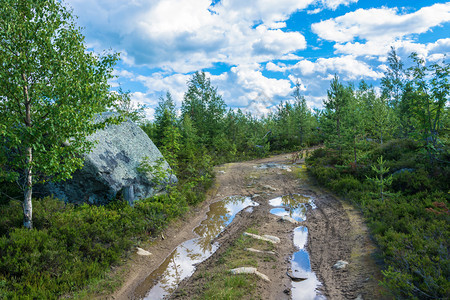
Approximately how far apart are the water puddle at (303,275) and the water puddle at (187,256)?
277 cm

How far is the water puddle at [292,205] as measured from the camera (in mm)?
11273

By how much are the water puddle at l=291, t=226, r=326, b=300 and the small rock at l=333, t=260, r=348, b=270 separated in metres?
0.72

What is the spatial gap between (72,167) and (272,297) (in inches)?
260

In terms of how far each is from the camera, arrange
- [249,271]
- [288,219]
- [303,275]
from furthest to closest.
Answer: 1. [288,219]
2. [303,275]
3. [249,271]

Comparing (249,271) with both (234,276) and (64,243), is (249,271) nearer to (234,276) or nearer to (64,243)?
(234,276)

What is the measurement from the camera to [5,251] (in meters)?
5.91

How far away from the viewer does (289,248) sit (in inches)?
321

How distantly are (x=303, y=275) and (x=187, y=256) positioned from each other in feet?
12.3

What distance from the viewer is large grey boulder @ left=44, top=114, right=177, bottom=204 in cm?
911

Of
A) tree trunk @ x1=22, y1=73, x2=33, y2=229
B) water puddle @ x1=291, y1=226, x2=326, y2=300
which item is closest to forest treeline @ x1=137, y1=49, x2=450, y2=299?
water puddle @ x1=291, y1=226, x2=326, y2=300

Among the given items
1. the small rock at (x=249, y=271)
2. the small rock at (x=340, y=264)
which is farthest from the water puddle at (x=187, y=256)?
the small rock at (x=340, y=264)

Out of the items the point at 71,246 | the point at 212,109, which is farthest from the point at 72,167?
the point at 212,109

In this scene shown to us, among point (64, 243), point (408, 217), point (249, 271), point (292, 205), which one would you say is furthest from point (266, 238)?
point (64, 243)

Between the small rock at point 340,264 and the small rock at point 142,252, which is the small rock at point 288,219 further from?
the small rock at point 142,252
